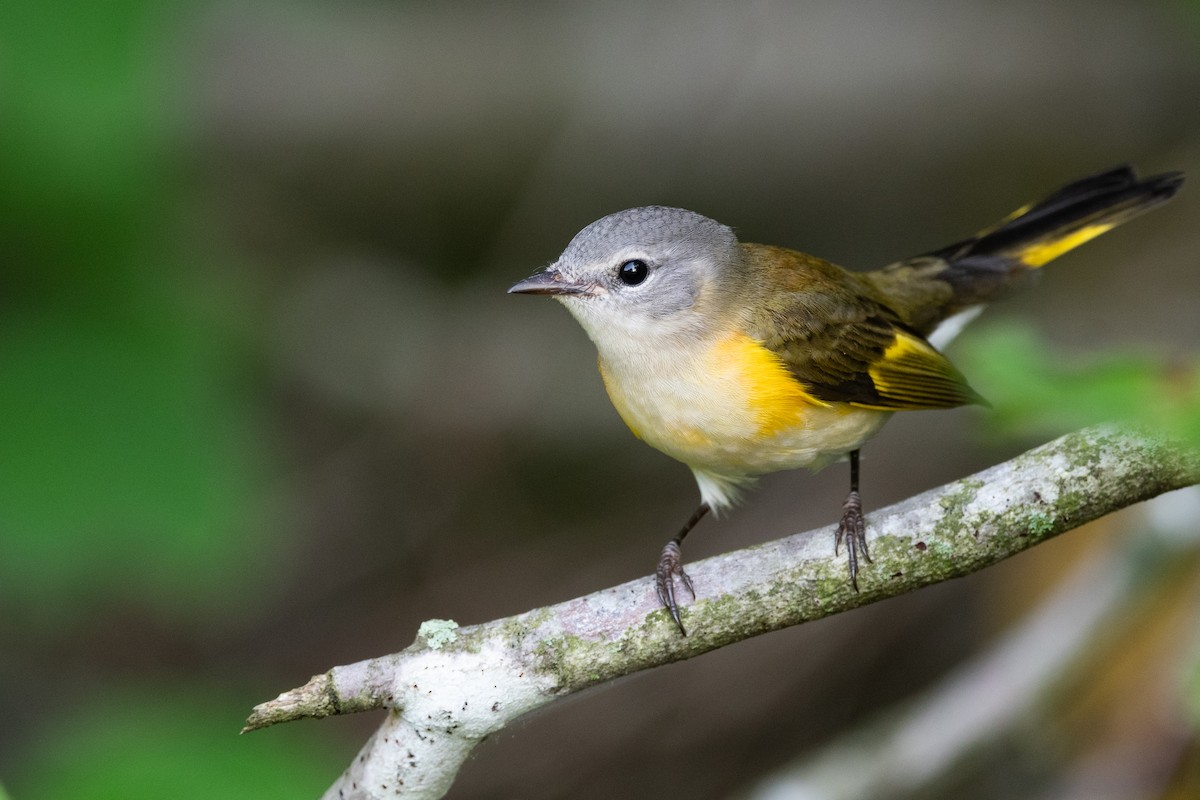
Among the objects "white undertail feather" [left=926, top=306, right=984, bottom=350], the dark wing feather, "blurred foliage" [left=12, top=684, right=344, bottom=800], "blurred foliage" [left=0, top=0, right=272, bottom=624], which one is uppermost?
"blurred foliage" [left=0, top=0, right=272, bottom=624]

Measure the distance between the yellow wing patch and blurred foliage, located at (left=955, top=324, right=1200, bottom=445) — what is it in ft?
1.91

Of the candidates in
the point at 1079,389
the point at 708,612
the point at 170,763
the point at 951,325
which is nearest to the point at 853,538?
the point at 708,612

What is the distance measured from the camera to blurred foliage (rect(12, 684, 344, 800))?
3.73m

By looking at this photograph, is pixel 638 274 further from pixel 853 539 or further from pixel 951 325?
pixel 951 325

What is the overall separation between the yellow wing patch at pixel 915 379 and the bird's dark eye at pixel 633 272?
0.82 m

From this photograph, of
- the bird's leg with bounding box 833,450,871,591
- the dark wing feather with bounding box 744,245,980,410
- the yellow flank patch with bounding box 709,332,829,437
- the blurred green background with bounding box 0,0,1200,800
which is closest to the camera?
the bird's leg with bounding box 833,450,871,591

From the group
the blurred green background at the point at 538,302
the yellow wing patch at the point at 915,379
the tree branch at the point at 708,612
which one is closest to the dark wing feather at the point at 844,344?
the yellow wing patch at the point at 915,379

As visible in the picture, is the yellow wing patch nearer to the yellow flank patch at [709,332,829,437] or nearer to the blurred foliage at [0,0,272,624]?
the yellow flank patch at [709,332,829,437]

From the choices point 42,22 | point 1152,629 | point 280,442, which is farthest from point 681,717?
point 42,22

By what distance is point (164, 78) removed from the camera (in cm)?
449

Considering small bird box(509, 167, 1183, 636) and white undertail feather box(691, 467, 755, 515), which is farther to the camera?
white undertail feather box(691, 467, 755, 515)

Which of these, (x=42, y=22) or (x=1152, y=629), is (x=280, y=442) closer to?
(x=42, y=22)

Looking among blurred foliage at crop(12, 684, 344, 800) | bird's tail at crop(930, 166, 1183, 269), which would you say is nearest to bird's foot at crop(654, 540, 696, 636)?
blurred foliage at crop(12, 684, 344, 800)

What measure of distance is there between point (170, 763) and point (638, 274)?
2.12 meters
